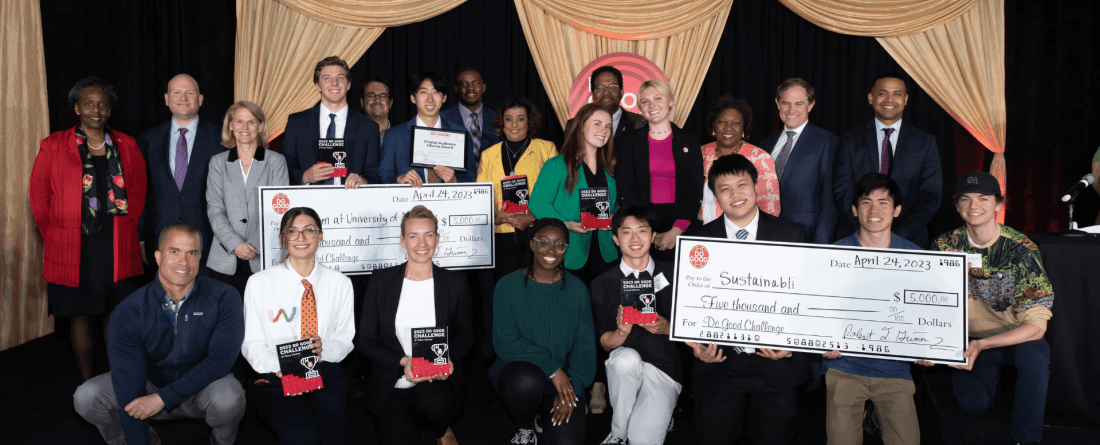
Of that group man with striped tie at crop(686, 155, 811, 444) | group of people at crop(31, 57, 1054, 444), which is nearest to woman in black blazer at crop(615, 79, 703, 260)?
group of people at crop(31, 57, 1054, 444)

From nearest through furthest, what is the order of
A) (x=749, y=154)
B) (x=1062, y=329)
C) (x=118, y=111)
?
(x=1062, y=329)
(x=749, y=154)
(x=118, y=111)

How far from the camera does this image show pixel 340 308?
3.09 m

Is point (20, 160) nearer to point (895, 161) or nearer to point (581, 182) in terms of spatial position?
point (581, 182)

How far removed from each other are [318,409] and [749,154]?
2.80m

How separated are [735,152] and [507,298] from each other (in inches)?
72.1

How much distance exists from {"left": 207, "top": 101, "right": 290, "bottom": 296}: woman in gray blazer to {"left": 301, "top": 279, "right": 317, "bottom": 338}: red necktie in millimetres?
957

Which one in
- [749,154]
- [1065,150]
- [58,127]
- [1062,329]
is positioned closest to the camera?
[1062,329]

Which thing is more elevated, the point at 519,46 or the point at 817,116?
the point at 519,46

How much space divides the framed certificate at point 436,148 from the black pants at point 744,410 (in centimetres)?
196

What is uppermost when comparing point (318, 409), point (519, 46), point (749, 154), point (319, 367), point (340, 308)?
point (519, 46)

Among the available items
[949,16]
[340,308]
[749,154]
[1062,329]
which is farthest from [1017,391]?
[949,16]

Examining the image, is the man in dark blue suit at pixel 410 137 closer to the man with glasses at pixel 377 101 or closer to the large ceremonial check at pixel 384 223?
the large ceremonial check at pixel 384 223

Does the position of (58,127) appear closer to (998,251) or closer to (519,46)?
(519,46)

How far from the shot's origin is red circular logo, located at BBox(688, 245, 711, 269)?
9.64ft
